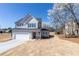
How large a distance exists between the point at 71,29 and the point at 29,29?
1.62 m

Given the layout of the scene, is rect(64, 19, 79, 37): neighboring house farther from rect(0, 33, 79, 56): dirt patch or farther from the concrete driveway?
the concrete driveway

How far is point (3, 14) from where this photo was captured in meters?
7.64

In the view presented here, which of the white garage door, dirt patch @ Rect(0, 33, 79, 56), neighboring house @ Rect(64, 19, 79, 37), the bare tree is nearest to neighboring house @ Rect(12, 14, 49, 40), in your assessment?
the white garage door

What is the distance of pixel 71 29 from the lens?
332 inches

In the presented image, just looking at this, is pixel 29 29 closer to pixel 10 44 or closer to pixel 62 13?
pixel 10 44

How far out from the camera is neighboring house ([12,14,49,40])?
7966 millimetres

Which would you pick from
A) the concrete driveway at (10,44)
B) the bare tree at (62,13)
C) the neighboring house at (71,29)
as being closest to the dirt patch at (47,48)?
the concrete driveway at (10,44)

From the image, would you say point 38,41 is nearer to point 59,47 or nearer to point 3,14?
point 59,47

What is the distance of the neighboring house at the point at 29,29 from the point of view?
797cm

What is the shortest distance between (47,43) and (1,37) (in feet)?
5.55

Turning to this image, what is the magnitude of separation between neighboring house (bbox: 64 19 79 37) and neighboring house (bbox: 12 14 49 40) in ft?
2.46

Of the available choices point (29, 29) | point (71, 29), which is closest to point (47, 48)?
point (29, 29)

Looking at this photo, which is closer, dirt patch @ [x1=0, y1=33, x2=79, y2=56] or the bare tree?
dirt patch @ [x1=0, y1=33, x2=79, y2=56]

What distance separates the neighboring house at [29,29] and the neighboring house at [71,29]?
75cm
